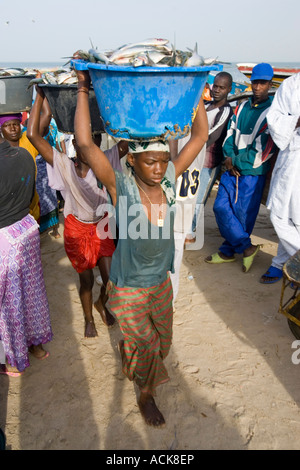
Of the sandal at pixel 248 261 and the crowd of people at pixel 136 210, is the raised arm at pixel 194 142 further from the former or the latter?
the sandal at pixel 248 261

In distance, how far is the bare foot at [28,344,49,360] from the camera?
10.1ft

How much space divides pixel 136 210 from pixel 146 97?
67cm

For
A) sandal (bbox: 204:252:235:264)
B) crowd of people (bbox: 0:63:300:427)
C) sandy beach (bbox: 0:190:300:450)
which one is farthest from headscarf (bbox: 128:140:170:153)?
sandal (bbox: 204:252:235:264)

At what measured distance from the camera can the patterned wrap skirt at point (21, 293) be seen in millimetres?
2586

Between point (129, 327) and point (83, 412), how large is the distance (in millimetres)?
852

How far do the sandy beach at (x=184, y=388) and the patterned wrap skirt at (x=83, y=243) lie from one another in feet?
2.71

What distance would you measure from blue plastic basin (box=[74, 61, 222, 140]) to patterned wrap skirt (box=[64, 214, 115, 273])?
1385 mm

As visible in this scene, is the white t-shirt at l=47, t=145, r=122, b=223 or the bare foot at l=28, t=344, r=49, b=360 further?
the bare foot at l=28, t=344, r=49, b=360

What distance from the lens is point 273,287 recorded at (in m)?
4.10

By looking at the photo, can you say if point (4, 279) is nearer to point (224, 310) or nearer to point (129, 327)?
point (129, 327)

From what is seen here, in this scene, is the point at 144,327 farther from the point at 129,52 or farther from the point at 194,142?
the point at 129,52

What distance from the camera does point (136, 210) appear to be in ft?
6.82

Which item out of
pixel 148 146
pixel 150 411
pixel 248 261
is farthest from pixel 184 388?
pixel 248 261

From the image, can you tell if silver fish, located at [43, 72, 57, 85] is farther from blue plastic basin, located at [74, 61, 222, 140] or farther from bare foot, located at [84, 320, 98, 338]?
bare foot, located at [84, 320, 98, 338]
